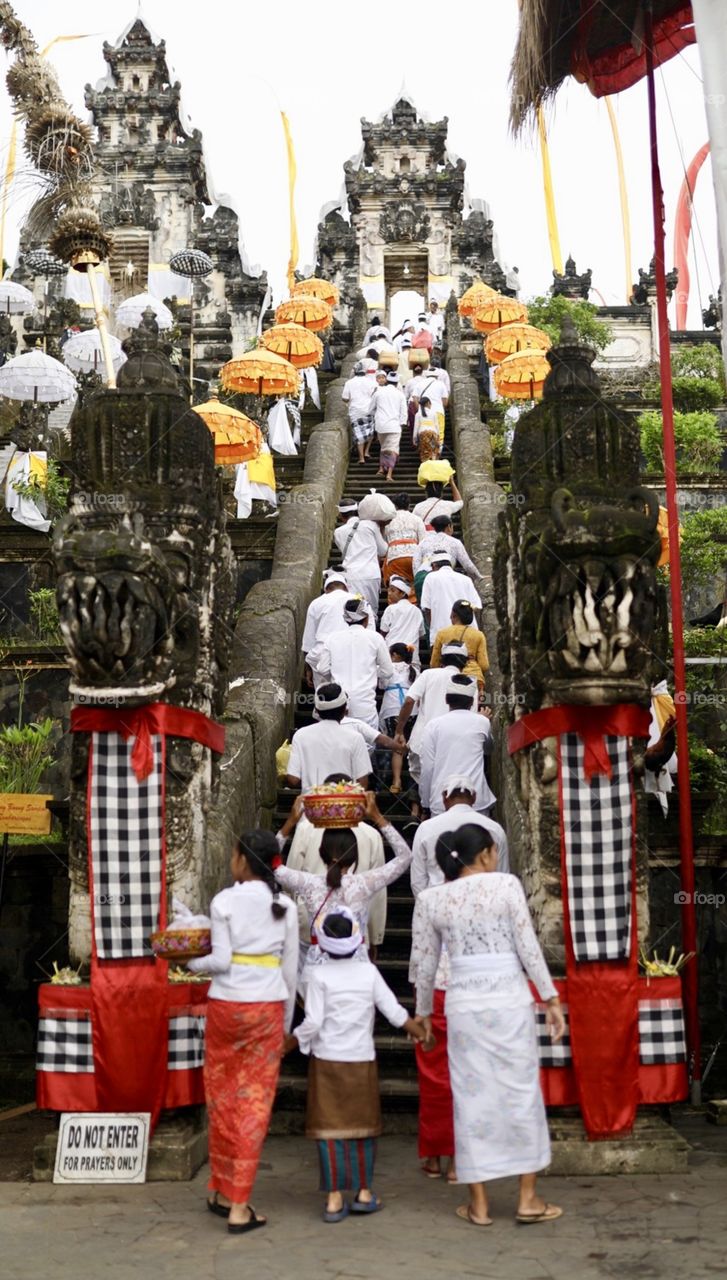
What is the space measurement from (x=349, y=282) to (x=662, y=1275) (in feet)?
106

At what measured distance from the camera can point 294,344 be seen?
64.0 ft

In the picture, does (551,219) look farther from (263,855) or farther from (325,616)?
(263,855)

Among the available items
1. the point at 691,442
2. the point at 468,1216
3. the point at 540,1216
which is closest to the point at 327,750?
the point at 468,1216

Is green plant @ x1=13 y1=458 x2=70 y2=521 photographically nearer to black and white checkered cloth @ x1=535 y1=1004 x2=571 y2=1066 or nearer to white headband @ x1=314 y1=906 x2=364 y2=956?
white headband @ x1=314 y1=906 x2=364 y2=956

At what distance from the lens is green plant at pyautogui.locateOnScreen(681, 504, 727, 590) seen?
13.3 meters

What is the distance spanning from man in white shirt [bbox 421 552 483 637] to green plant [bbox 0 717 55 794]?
2990 mm

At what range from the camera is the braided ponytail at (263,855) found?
6039 mm

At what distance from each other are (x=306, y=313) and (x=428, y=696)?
15249 millimetres

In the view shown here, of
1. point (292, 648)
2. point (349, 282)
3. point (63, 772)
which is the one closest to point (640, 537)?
point (292, 648)

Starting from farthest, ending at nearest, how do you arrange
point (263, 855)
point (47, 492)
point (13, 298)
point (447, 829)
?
point (13, 298), point (47, 492), point (447, 829), point (263, 855)

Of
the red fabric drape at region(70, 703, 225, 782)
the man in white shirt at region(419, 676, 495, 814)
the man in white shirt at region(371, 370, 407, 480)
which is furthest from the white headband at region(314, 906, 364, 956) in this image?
the man in white shirt at region(371, 370, 407, 480)

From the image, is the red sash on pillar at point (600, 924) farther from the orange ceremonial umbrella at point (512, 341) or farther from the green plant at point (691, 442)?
the orange ceremonial umbrella at point (512, 341)

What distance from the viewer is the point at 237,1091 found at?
588cm

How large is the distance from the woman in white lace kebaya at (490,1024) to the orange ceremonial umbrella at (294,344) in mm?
14181
